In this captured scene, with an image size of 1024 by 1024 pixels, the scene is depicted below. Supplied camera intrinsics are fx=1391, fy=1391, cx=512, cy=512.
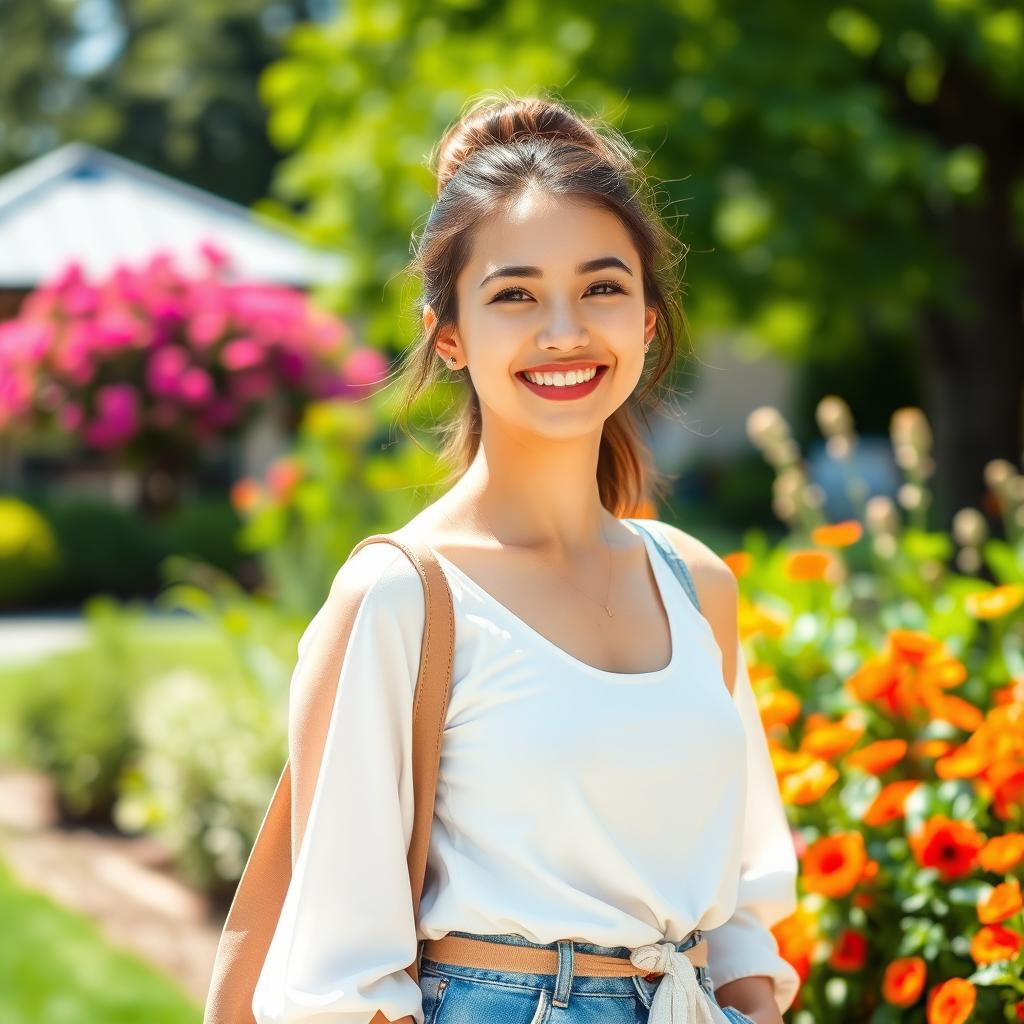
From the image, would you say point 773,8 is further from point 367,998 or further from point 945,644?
point 367,998

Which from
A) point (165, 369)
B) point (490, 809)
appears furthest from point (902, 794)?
point (165, 369)

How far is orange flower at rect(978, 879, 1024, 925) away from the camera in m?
2.17

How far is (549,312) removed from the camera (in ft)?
5.57

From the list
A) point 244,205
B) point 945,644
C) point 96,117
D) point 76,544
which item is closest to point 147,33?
point 96,117

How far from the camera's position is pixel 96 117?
3130cm

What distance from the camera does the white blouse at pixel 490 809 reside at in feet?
5.06

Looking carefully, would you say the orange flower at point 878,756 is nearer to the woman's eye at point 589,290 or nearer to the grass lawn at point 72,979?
the woman's eye at point 589,290

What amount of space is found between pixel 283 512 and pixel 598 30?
301 centimetres

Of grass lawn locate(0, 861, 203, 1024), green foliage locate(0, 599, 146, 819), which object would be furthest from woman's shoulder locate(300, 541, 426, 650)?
green foliage locate(0, 599, 146, 819)

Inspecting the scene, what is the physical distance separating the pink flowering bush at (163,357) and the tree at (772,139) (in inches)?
30.0

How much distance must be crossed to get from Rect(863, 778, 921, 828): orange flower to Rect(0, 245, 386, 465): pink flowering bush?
6.40 m

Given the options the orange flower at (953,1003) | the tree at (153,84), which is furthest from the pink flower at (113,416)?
the tree at (153,84)

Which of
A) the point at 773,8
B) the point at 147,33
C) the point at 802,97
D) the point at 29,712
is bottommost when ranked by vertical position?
the point at 29,712

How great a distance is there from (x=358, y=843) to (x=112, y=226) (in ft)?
56.1
